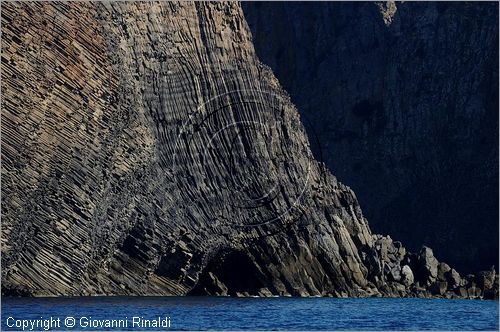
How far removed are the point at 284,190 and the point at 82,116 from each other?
1357 cm

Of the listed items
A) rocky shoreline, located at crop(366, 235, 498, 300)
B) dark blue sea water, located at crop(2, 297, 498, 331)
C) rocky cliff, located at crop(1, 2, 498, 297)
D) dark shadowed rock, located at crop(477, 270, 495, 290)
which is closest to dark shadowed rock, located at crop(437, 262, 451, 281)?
rocky shoreline, located at crop(366, 235, 498, 300)

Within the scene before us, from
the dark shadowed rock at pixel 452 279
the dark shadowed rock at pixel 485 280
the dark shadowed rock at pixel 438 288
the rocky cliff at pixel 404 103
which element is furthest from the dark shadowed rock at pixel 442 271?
the rocky cliff at pixel 404 103

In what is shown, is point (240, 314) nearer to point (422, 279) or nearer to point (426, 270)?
point (422, 279)

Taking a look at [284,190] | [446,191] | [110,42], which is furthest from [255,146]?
[446,191]

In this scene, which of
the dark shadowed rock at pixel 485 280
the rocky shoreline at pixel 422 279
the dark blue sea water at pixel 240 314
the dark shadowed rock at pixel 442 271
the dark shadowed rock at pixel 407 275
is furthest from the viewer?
the dark shadowed rock at pixel 485 280

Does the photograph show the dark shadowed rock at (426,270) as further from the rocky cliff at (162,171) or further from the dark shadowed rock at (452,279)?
the dark shadowed rock at (452,279)

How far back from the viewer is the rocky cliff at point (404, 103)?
116m

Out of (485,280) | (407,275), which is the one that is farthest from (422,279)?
(485,280)

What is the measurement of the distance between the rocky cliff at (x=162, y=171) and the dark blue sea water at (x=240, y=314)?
120 inches

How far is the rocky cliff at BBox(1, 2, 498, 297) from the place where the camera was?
240 feet

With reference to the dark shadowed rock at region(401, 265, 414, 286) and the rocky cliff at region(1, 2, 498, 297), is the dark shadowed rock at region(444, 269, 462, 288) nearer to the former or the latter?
the rocky cliff at region(1, 2, 498, 297)

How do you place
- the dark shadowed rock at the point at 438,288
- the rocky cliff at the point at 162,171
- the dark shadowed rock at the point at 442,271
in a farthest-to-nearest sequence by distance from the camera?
the dark shadowed rock at the point at 442,271 < the dark shadowed rock at the point at 438,288 < the rocky cliff at the point at 162,171

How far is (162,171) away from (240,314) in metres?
15.5

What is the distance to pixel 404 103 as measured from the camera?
4801 inches
